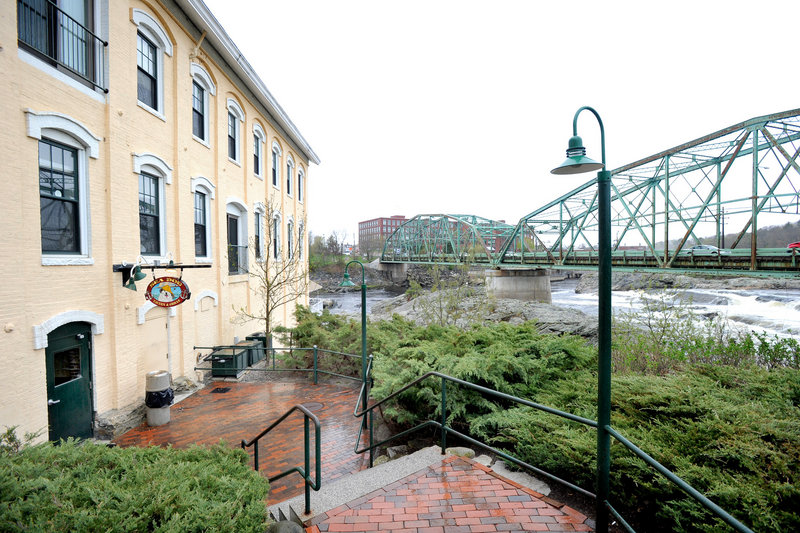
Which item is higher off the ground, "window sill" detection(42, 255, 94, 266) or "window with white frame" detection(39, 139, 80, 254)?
"window with white frame" detection(39, 139, 80, 254)

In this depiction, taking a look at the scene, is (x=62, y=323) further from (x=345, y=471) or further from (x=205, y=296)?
(x=345, y=471)

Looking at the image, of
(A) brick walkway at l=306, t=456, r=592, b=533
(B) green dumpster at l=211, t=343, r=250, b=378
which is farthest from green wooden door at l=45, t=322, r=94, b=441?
(A) brick walkway at l=306, t=456, r=592, b=533

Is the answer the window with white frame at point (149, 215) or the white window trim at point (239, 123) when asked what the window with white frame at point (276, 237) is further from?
the window with white frame at point (149, 215)

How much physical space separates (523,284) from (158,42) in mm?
34336

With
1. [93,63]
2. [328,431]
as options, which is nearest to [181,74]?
[93,63]

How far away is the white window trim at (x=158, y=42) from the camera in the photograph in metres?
9.20

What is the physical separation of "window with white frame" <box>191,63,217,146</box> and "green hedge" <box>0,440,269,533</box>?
10.2 metres

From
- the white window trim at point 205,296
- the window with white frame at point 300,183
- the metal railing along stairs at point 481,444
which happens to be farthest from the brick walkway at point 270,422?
the window with white frame at point 300,183

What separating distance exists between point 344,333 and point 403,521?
8.01m

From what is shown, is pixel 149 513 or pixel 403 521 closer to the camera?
pixel 149 513

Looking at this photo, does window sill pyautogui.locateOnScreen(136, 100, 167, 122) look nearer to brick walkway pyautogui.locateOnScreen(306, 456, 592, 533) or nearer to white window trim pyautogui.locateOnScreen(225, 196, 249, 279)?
white window trim pyautogui.locateOnScreen(225, 196, 249, 279)

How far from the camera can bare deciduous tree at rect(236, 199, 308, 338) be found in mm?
14044

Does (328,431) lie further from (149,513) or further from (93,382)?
(149,513)

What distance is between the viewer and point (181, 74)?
10820mm
